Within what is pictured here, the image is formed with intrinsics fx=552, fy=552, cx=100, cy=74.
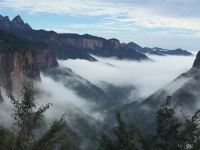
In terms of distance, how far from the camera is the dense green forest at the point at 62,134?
42.5m

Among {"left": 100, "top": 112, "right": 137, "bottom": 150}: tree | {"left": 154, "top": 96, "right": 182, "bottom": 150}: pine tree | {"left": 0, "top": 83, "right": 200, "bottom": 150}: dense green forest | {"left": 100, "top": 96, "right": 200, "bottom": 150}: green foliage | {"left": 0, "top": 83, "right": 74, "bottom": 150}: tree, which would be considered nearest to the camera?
{"left": 0, "top": 83, "right": 74, "bottom": 150}: tree

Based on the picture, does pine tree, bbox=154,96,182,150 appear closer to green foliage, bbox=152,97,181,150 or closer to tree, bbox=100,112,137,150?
green foliage, bbox=152,97,181,150

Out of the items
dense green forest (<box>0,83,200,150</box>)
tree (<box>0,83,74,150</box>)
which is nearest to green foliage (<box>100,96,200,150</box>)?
dense green forest (<box>0,83,200,150</box>)

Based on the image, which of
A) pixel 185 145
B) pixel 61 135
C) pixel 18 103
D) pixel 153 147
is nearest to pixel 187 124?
pixel 185 145

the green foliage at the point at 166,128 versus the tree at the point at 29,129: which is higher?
the tree at the point at 29,129

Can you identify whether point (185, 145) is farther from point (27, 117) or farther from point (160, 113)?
point (27, 117)

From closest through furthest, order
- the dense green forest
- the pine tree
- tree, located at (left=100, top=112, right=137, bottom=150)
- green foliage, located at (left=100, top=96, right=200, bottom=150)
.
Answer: the dense green forest < tree, located at (left=100, top=112, right=137, bottom=150) < green foliage, located at (left=100, top=96, right=200, bottom=150) < the pine tree

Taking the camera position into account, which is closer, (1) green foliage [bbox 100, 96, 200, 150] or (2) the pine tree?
(1) green foliage [bbox 100, 96, 200, 150]

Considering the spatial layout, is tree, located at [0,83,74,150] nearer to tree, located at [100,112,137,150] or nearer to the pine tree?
tree, located at [100,112,137,150]

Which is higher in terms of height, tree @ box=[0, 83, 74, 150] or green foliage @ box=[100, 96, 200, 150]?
tree @ box=[0, 83, 74, 150]

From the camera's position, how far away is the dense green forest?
4250 centimetres

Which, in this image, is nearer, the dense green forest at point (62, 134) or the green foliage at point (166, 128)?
the dense green forest at point (62, 134)

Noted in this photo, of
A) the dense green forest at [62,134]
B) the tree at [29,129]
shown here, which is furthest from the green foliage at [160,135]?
the tree at [29,129]

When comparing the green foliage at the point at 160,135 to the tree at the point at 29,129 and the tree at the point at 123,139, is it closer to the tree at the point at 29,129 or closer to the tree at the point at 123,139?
the tree at the point at 123,139
